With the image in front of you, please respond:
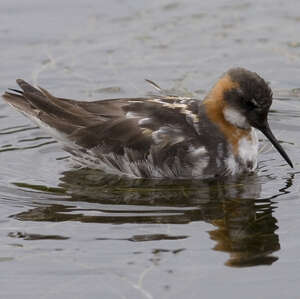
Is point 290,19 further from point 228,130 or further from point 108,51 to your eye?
point 228,130

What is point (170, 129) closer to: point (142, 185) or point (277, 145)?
point (142, 185)

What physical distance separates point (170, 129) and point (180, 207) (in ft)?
3.51

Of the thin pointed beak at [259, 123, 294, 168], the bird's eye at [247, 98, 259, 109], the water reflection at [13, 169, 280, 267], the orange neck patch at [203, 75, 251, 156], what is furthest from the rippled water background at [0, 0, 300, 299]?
the bird's eye at [247, 98, 259, 109]

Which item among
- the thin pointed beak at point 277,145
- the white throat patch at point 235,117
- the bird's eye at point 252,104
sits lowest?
the thin pointed beak at point 277,145

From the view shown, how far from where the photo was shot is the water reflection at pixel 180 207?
8203 millimetres

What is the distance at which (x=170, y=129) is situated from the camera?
9766mm

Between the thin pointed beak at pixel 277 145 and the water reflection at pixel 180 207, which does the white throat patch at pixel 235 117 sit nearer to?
the thin pointed beak at pixel 277 145

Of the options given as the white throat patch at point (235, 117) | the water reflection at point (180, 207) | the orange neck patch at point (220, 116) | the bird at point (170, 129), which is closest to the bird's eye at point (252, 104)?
the bird at point (170, 129)

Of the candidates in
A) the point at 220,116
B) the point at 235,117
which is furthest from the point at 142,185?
the point at 235,117

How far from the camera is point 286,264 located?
7.63 m

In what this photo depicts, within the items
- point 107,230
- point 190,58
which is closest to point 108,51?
point 190,58

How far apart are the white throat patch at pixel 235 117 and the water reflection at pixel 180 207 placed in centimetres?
61

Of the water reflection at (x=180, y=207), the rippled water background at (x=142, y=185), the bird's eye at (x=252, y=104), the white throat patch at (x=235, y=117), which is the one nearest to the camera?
the rippled water background at (x=142, y=185)

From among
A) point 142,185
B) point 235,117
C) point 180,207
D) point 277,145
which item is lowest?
point 180,207
